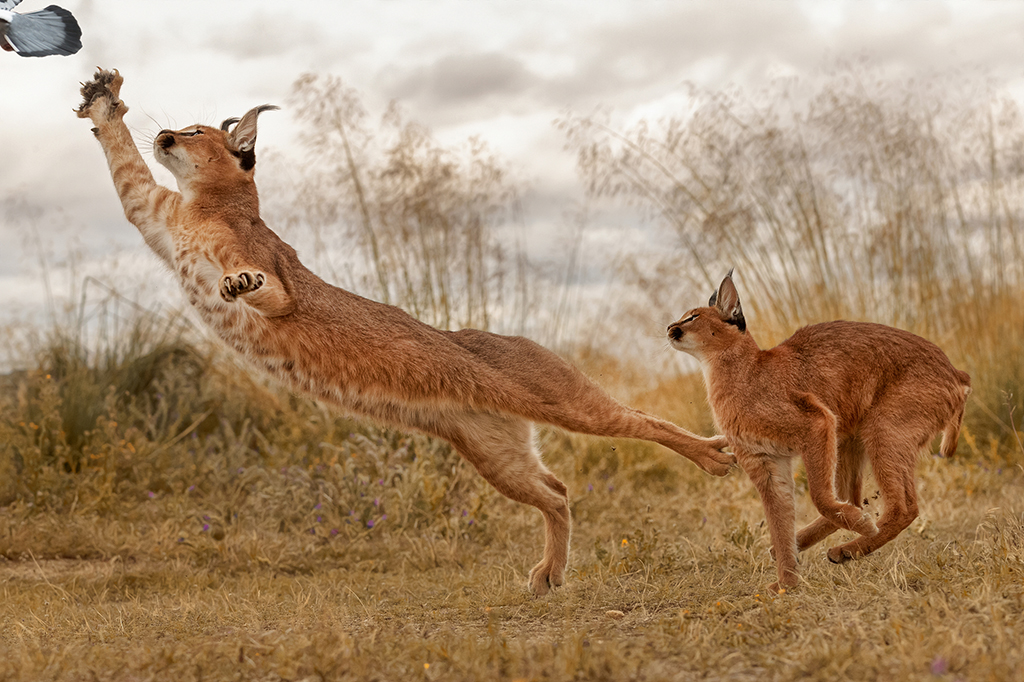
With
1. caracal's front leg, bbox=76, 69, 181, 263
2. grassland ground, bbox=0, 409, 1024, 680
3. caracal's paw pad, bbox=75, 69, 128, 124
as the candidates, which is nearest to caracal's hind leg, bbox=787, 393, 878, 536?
grassland ground, bbox=0, 409, 1024, 680

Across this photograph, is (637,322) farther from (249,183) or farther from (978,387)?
(249,183)

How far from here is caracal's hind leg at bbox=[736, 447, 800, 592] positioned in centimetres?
383

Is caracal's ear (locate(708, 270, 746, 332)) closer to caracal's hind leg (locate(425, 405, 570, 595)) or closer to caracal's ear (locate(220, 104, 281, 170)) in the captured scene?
caracal's hind leg (locate(425, 405, 570, 595))

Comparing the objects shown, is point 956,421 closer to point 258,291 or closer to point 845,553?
point 845,553

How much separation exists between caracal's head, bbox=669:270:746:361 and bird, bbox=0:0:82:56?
2.91 meters

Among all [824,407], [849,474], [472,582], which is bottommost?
[472,582]

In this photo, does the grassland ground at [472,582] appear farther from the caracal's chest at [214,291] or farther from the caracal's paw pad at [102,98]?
the caracal's paw pad at [102,98]

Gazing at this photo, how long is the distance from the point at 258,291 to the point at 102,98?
1479 mm

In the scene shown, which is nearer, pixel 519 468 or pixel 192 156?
pixel 192 156

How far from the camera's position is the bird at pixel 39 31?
3.79 meters

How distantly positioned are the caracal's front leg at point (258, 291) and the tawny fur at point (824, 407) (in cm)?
179

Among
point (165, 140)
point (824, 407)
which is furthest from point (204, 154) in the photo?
point (824, 407)

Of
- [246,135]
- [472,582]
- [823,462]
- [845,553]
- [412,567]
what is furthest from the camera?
[412,567]

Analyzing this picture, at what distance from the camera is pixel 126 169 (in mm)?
4527
